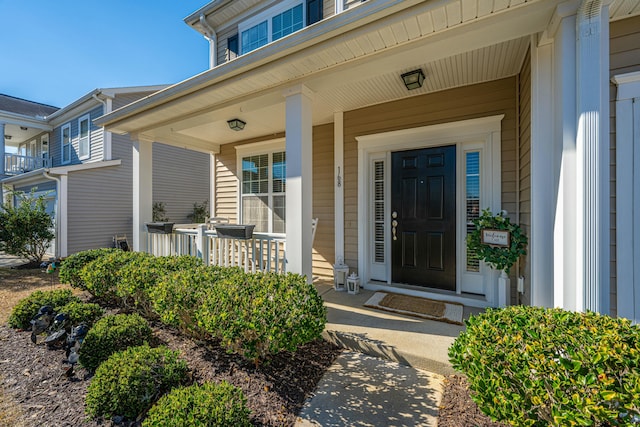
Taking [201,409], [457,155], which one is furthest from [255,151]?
[201,409]

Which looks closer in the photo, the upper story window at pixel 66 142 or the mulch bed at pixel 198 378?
the mulch bed at pixel 198 378

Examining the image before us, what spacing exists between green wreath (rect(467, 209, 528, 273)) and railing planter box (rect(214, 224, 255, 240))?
8.56 feet

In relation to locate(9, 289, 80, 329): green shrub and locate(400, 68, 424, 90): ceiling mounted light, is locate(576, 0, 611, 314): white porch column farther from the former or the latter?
locate(9, 289, 80, 329): green shrub

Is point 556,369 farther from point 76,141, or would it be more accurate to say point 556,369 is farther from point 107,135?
point 76,141

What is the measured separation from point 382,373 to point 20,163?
16.2 m

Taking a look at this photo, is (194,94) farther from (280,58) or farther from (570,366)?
(570,366)

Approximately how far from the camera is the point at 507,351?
1.28 meters

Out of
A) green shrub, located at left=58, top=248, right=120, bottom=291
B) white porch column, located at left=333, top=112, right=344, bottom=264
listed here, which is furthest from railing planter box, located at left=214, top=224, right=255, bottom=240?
green shrub, located at left=58, top=248, right=120, bottom=291

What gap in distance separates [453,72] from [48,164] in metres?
15.0

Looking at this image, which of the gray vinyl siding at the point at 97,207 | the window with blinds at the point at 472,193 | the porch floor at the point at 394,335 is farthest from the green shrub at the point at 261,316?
the gray vinyl siding at the point at 97,207

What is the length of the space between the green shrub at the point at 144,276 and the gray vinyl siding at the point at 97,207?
632cm

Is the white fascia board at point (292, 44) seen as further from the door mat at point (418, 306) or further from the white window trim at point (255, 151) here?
the door mat at point (418, 306)

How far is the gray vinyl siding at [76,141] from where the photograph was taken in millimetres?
8852

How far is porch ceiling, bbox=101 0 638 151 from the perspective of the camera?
2.03 m
